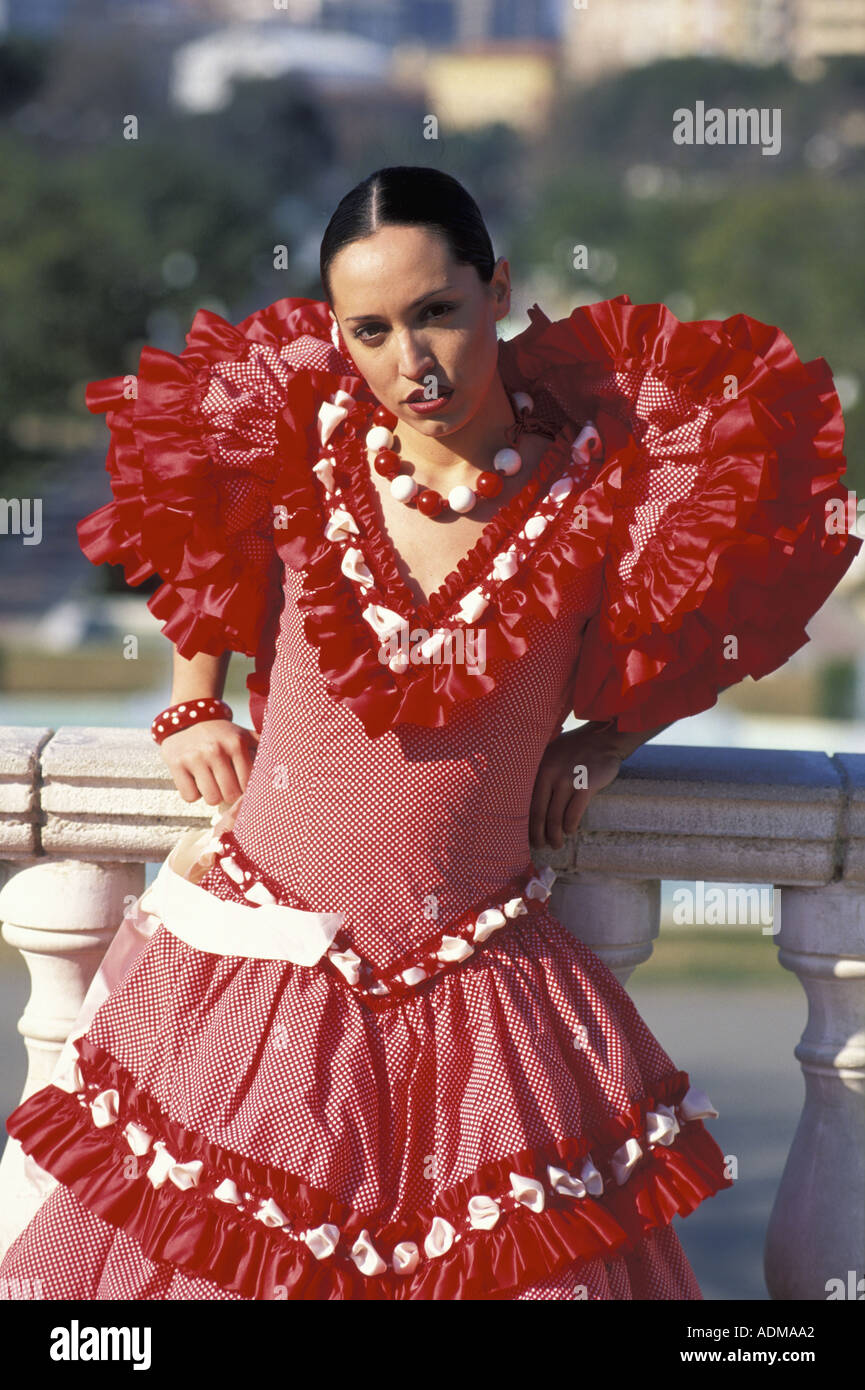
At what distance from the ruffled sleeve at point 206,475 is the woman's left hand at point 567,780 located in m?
0.37

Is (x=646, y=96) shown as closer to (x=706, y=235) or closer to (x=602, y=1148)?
(x=706, y=235)

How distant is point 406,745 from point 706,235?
3882cm

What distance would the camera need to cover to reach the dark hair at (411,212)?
1.80m

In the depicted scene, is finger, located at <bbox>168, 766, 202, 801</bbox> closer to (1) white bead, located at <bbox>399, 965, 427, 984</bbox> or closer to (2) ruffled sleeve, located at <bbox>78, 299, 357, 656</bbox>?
(2) ruffled sleeve, located at <bbox>78, 299, 357, 656</bbox>

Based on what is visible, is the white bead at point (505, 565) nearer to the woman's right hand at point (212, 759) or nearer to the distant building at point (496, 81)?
the woman's right hand at point (212, 759)

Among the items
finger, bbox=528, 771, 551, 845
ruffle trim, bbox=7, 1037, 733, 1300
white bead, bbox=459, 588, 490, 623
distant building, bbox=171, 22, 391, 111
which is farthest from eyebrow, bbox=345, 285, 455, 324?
distant building, bbox=171, 22, 391, 111

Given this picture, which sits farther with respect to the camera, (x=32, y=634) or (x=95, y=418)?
(x=95, y=418)

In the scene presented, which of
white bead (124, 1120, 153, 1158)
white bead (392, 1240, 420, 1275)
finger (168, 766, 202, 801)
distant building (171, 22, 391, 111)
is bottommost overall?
white bead (392, 1240, 420, 1275)

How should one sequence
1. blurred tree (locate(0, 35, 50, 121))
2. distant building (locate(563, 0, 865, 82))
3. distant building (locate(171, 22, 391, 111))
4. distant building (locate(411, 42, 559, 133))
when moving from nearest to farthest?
blurred tree (locate(0, 35, 50, 121)) → distant building (locate(171, 22, 391, 111)) → distant building (locate(563, 0, 865, 82)) → distant building (locate(411, 42, 559, 133))

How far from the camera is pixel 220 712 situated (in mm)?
2129

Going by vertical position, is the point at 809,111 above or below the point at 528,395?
above

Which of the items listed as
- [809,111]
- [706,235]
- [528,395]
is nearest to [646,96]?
[809,111]

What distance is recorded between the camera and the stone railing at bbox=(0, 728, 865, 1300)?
2227 millimetres

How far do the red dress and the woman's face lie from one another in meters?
0.14
